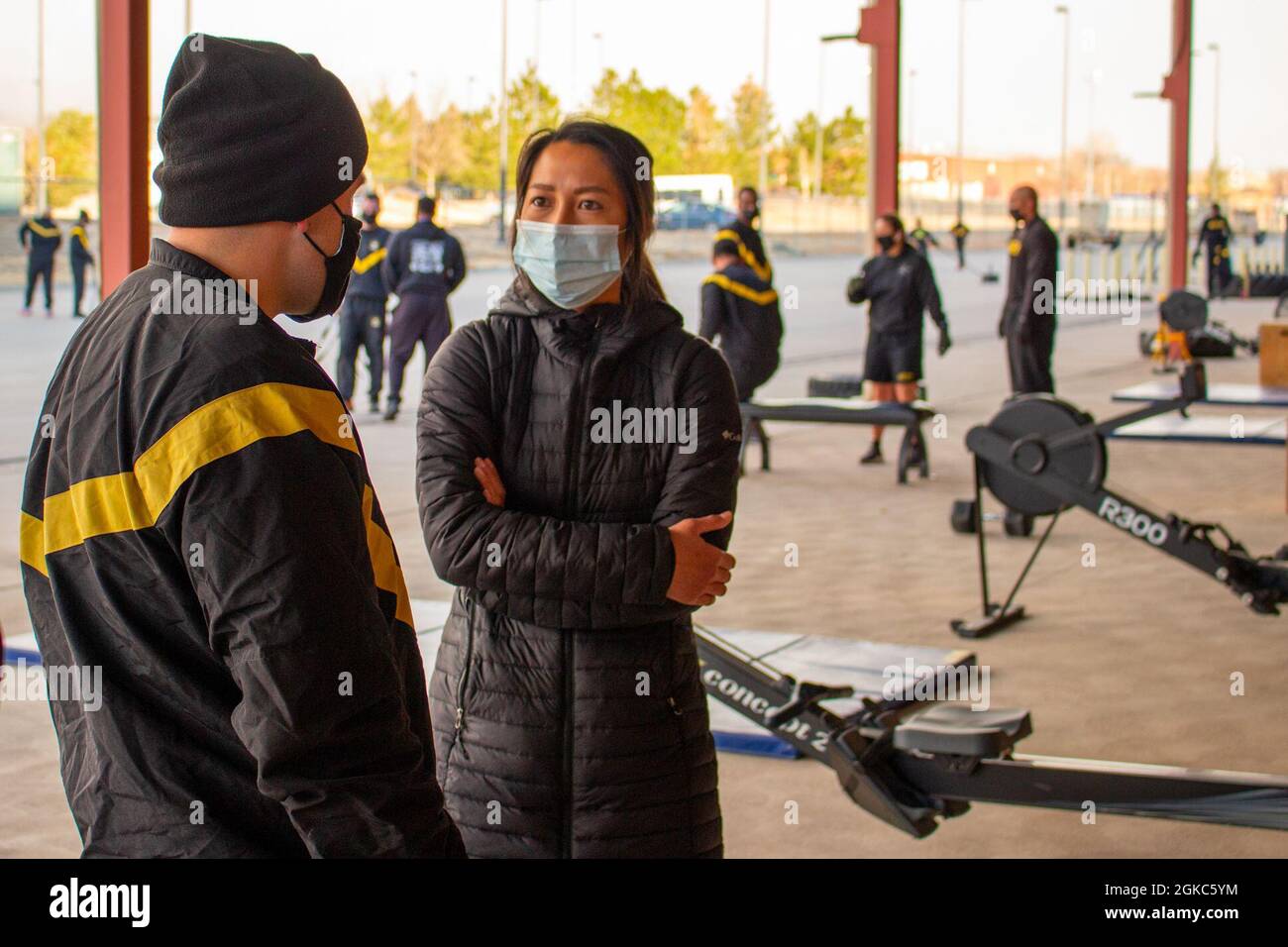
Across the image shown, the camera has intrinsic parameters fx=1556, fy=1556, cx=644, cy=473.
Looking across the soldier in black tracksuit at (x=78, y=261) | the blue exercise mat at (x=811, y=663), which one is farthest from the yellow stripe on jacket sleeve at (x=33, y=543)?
the soldier in black tracksuit at (x=78, y=261)

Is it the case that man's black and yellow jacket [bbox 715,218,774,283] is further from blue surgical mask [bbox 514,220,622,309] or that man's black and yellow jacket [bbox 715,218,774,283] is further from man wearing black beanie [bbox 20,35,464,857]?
man wearing black beanie [bbox 20,35,464,857]

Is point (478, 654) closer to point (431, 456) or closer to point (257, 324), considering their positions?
point (431, 456)

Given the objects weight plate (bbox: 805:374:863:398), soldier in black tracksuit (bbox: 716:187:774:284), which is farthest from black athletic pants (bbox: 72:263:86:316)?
soldier in black tracksuit (bbox: 716:187:774:284)

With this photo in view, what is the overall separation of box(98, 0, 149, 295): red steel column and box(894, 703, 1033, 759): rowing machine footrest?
3.75 m

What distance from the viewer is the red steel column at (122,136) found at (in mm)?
5934

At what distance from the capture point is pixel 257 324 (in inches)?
55.4

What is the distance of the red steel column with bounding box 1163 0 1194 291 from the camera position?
73.2 feet

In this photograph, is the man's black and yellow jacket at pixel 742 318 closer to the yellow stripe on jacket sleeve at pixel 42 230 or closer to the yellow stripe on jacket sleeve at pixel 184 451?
the yellow stripe on jacket sleeve at pixel 184 451

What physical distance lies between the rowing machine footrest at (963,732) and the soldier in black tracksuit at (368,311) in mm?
9626

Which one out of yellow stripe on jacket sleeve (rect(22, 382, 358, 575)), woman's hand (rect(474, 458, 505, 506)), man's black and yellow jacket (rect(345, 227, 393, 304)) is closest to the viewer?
yellow stripe on jacket sleeve (rect(22, 382, 358, 575))

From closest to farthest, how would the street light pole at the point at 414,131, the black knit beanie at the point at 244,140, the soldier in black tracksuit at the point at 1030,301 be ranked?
the black knit beanie at the point at 244,140
the soldier in black tracksuit at the point at 1030,301
the street light pole at the point at 414,131

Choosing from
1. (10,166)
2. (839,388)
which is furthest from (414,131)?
(839,388)

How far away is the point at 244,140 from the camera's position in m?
1.45

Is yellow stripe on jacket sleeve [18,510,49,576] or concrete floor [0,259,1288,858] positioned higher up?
yellow stripe on jacket sleeve [18,510,49,576]
